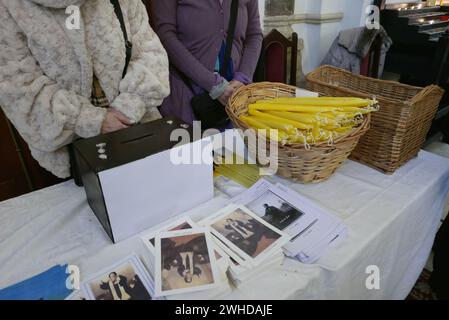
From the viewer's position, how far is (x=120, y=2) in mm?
1021

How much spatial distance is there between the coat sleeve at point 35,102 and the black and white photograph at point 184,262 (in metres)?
0.50

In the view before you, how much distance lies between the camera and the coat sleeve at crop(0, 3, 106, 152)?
0.86 metres

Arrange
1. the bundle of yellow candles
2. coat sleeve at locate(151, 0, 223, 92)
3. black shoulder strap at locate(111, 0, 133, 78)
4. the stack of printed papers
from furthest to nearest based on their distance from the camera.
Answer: coat sleeve at locate(151, 0, 223, 92) → black shoulder strap at locate(111, 0, 133, 78) → the bundle of yellow candles → the stack of printed papers

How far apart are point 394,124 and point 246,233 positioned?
1.79ft

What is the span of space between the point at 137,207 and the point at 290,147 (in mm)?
408

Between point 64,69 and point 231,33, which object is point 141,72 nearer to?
point 64,69

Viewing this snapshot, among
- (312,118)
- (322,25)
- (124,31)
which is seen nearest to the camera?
(312,118)

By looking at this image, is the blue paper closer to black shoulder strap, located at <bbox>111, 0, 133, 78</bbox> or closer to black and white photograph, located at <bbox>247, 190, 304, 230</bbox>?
black and white photograph, located at <bbox>247, 190, 304, 230</bbox>

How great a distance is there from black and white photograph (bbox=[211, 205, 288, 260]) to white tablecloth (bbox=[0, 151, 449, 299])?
56mm

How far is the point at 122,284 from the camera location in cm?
63

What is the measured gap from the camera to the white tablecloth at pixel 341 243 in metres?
0.68

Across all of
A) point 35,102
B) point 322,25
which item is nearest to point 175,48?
point 35,102

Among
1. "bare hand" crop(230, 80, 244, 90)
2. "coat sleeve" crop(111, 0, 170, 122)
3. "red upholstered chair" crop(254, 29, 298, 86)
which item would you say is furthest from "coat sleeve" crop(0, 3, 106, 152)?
"red upholstered chair" crop(254, 29, 298, 86)

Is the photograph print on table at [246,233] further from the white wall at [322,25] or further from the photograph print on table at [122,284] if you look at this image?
the white wall at [322,25]
